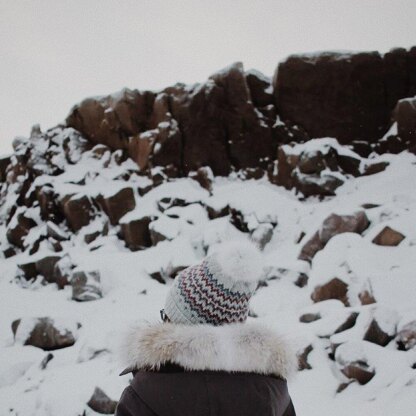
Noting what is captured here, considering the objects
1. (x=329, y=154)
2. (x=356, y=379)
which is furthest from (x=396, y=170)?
(x=356, y=379)

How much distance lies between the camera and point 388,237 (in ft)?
24.4

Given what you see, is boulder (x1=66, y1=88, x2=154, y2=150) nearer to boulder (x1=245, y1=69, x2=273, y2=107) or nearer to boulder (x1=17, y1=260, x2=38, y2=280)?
boulder (x1=245, y1=69, x2=273, y2=107)

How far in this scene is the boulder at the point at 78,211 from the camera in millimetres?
15000

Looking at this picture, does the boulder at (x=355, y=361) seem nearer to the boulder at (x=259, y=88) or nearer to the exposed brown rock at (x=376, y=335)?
the exposed brown rock at (x=376, y=335)

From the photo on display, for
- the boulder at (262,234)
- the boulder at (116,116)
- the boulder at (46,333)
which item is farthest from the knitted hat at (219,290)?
the boulder at (116,116)

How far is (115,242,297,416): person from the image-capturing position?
1.30 m

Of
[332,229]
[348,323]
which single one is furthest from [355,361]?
[332,229]

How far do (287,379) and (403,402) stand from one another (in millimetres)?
2779

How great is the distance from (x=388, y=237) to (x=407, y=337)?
3.52 metres

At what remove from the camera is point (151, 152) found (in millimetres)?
16031

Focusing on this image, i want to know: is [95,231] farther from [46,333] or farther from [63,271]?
[46,333]

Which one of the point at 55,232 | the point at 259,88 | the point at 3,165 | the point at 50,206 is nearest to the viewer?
the point at 55,232

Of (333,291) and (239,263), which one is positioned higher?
(239,263)

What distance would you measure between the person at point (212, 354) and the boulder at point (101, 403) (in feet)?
13.9
